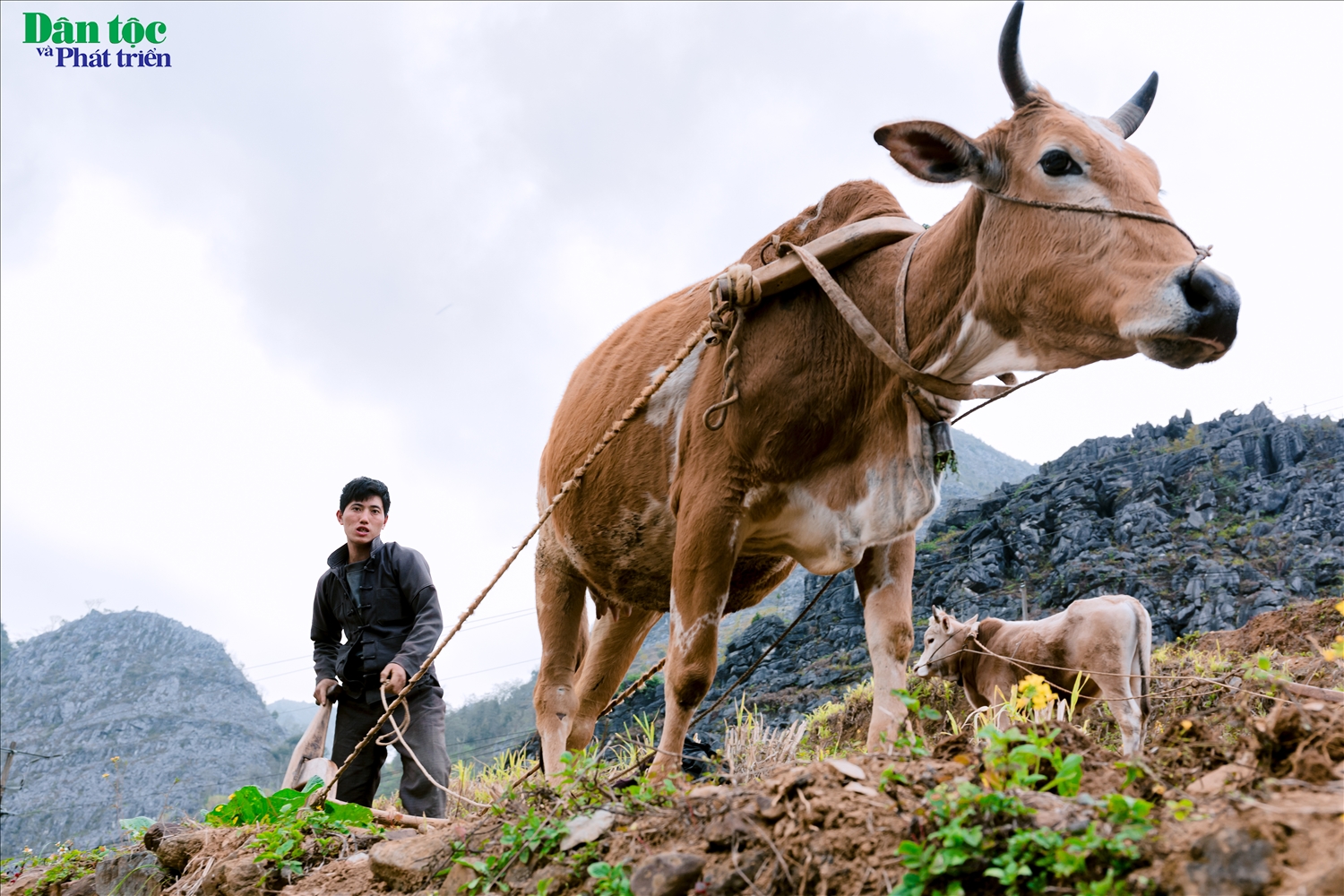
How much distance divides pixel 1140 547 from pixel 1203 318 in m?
24.3

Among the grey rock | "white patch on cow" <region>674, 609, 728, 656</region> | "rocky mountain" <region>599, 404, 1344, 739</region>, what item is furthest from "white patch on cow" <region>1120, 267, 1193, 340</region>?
"rocky mountain" <region>599, 404, 1344, 739</region>

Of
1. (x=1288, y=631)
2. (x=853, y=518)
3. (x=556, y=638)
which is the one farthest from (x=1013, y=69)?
(x=1288, y=631)

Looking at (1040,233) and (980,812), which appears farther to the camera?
(1040,233)

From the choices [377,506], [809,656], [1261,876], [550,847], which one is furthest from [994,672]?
[809,656]

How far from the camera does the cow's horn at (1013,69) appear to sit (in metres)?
3.29

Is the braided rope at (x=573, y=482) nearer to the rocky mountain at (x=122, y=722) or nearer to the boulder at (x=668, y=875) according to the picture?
the boulder at (x=668, y=875)

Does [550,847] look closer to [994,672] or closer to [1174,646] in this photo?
[994,672]

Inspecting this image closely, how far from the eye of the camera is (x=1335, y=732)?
6.04ft

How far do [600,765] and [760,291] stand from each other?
1.88m

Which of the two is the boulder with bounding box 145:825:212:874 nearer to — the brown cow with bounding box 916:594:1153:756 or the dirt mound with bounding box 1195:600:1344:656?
the brown cow with bounding box 916:594:1153:756

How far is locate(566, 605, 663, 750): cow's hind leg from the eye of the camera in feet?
17.9

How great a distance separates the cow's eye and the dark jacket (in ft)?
13.5

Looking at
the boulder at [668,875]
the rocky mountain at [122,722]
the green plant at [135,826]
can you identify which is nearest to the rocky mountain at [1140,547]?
the green plant at [135,826]

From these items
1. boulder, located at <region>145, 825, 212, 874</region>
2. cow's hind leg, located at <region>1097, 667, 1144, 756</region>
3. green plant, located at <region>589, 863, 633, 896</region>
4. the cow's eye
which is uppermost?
the cow's eye
